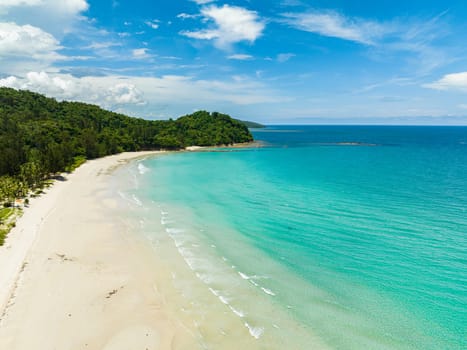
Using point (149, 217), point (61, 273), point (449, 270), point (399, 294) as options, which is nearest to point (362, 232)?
point (449, 270)

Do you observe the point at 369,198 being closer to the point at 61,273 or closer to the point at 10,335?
the point at 61,273

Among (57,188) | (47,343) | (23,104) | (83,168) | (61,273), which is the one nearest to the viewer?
(47,343)

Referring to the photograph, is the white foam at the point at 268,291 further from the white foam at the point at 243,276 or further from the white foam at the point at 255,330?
the white foam at the point at 255,330

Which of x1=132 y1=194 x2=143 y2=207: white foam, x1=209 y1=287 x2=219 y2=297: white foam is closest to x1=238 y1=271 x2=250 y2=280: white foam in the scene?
x1=209 y1=287 x2=219 y2=297: white foam

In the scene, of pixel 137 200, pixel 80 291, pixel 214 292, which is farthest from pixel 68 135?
pixel 214 292

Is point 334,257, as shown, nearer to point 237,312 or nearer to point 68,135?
point 237,312

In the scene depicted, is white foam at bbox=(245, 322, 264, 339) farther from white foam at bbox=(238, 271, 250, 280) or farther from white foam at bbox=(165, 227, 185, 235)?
white foam at bbox=(165, 227, 185, 235)
